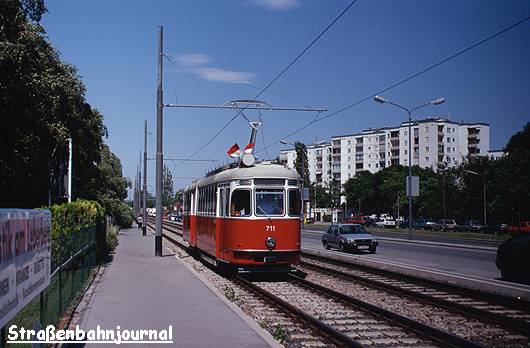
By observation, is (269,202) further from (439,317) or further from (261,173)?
(439,317)

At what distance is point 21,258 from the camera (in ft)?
19.4

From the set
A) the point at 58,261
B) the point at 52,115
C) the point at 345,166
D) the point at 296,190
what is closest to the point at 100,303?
the point at 58,261

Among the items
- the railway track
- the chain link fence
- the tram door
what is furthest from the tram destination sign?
the tram door

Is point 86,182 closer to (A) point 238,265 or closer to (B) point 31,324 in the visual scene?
(A) point 238,265

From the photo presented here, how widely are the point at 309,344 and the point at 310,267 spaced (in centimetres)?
1391

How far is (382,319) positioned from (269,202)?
6947 mm

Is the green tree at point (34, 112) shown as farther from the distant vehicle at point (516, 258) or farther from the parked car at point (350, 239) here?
the distant vehicle at point (516, 258)

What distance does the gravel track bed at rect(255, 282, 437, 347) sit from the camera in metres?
9.86

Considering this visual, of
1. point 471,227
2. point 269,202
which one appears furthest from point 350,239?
point 471,227

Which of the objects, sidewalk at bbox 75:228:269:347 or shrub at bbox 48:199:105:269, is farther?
shrub at bbox 48:199:105:269

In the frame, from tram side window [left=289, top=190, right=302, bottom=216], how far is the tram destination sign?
36.5ft

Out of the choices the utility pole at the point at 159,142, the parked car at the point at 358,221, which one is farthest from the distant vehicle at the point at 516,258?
the parked car at the point at 358,221

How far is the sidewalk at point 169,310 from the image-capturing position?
30.4 feet

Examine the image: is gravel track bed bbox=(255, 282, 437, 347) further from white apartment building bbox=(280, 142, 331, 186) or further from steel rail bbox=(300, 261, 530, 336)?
white apartment building bbox=(280, 142, 331, 186)
